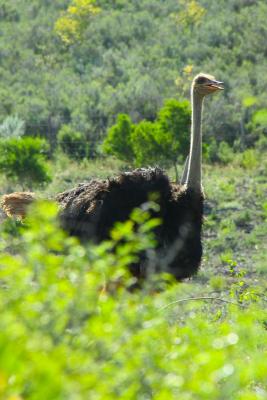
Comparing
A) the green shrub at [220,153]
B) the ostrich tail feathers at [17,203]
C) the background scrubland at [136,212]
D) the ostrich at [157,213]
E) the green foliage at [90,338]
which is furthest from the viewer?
the green shrub at [220,153]

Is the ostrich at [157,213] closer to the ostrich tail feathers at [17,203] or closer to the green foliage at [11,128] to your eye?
the ostrich tail feathers at [17,203]

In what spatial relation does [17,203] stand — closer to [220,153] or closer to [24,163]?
[24,163]

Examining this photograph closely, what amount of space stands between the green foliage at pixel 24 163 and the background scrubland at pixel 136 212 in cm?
4

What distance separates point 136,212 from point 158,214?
3.42m

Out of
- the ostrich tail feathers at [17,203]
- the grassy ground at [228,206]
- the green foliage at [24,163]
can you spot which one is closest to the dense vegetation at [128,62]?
the grassy ground at [228,206]

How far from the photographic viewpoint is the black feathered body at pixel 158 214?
21.0 ft

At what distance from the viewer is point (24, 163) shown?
2098cm

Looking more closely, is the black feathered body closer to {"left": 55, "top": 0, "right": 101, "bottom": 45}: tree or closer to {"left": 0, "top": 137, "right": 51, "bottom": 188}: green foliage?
{"left": 0, "top": 137, "right": 51, "bottom": 188}: green foliage

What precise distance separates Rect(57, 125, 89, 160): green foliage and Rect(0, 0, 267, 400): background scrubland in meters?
0.06

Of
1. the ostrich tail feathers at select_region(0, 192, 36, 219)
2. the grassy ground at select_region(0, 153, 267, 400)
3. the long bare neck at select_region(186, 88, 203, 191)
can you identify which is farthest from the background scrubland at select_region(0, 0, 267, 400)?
the long bare neck at select_region(186, 88, 203, 191)

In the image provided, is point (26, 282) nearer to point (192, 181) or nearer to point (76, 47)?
point (192, 181)

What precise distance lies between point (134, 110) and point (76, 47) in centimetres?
1481

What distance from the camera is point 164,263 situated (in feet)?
18.9

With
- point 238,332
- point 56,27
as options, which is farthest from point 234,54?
point 238,332
